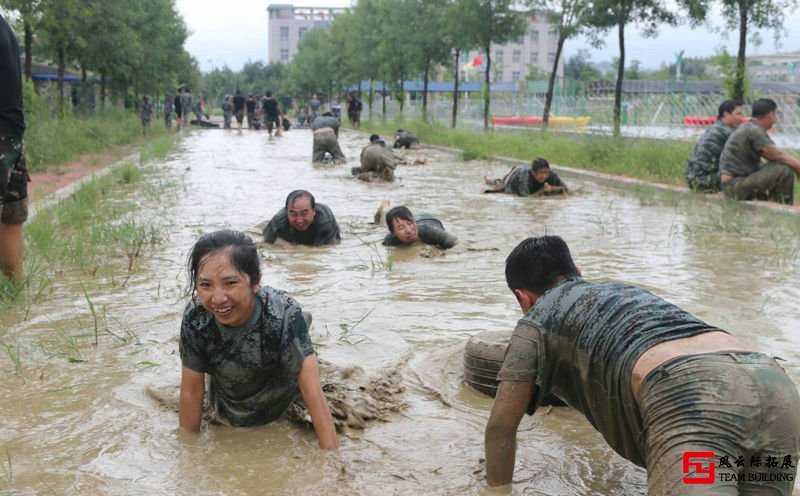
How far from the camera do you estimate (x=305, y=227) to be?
9.09 m

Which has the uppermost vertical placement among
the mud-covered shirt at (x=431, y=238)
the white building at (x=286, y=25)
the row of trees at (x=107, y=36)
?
the white building at (x=286, y=25)

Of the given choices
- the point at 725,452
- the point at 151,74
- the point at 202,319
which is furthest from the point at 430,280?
the point at 151,74

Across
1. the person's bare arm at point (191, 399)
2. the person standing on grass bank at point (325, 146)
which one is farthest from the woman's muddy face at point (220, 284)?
the person standing on grass bank at point (325, 146)

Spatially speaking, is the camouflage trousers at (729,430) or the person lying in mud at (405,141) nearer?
the camouflage trousers at (729,430)

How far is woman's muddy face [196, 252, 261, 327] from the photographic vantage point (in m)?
3.65

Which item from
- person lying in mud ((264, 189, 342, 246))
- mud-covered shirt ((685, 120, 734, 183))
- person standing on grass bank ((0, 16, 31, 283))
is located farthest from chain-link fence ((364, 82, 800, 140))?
person standing on grass bank ((0, 16, 31, 283))

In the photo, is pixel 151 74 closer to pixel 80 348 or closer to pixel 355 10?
pixel 355 10

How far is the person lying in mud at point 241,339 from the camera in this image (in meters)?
3.68

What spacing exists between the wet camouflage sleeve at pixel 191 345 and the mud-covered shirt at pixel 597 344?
1.41 meters

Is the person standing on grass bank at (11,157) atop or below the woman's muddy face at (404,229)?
atop

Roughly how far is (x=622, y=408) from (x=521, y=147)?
18.8m

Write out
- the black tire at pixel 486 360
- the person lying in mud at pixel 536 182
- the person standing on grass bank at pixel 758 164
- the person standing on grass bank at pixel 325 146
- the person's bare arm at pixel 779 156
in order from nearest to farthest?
the black tire at pixel 486 360, the person's bare arm at pixel 779 156, the person standing on grass bank at pixel 758 164, the person lying in mud at pixel 536 182, the person standing on grass bank at pixel 325 146

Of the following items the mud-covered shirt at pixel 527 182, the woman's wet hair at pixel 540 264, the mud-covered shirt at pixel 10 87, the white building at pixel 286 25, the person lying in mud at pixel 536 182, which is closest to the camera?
the woman's wet hair at pixel 540 264

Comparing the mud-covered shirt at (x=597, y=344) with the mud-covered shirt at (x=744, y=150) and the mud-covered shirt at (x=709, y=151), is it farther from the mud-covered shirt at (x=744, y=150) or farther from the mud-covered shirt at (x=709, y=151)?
the mud-covered shirt at (x=709, y=151)
